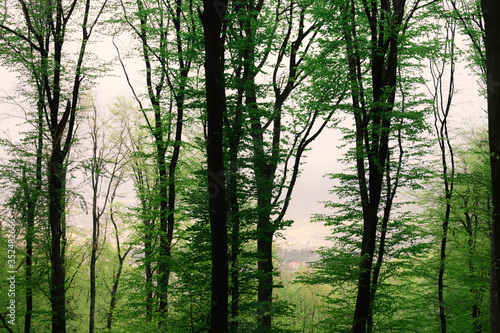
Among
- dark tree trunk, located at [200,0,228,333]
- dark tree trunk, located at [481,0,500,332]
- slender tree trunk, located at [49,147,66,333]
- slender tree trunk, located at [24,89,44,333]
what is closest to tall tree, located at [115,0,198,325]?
slender tree trunk, located at [49,147,66,333]

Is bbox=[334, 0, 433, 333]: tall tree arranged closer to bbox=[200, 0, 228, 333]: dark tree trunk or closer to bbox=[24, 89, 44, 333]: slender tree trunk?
bbox=[200, 0, 228, 333]: dark tree trunk

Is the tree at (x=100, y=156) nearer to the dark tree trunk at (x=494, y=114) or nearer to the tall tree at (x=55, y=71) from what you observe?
the tall tree at (x=55, y=71)

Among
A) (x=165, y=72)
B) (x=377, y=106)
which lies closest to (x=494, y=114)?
(x=377, y=106)

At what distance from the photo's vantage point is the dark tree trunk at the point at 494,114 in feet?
13.8

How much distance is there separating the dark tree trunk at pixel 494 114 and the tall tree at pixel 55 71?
390 inches

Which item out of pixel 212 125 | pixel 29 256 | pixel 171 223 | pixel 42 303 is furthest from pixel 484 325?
pixel 42 303

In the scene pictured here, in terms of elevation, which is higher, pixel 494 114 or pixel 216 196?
pixel 494 114

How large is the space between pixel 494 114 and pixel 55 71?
12344mm

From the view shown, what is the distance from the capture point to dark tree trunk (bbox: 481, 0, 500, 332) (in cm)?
420

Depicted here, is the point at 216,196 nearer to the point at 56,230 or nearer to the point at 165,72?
the point at 165,72

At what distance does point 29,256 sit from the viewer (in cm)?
1138

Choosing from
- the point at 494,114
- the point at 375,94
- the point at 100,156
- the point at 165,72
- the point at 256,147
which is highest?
the point at 165,72

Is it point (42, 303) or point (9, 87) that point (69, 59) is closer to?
point (9, 87)

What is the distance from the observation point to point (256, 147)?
25.2 feet
